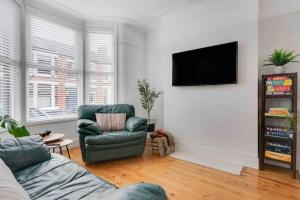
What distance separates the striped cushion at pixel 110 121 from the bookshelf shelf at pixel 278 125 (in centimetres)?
215

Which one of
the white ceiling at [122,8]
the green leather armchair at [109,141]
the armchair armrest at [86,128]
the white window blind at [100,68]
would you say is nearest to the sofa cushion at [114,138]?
the green leather armchair at [109,141]

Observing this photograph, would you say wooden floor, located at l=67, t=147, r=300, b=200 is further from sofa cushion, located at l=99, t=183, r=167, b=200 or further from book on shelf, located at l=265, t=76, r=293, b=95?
sofa cushion, located at l=99, t=183, r=167, b=200

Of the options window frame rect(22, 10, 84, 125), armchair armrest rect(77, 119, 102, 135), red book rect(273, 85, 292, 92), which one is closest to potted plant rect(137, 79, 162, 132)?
window frame rect(22, 10, 84, 125)

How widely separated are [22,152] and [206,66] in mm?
2647

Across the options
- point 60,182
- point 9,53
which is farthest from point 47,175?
point 9,53

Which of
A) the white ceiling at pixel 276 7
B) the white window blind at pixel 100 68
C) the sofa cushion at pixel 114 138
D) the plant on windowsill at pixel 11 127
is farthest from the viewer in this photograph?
the white window blind at pixel 100 68

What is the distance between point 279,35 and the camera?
2.47 meters

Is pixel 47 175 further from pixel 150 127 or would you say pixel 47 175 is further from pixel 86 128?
pixel 150 127

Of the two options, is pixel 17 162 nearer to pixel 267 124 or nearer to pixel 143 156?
pixel 143 156

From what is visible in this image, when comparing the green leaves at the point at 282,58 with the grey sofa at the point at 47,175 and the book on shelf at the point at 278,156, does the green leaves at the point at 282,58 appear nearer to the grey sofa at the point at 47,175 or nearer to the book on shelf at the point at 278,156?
the book on shelf at the point at 278,156

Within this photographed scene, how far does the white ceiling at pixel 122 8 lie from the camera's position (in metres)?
2.99

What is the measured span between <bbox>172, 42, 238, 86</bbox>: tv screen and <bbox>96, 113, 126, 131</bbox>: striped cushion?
1.19 m

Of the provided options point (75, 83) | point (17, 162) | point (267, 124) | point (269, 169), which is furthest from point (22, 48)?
point (269, 169)

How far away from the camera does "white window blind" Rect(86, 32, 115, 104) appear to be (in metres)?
3.70
